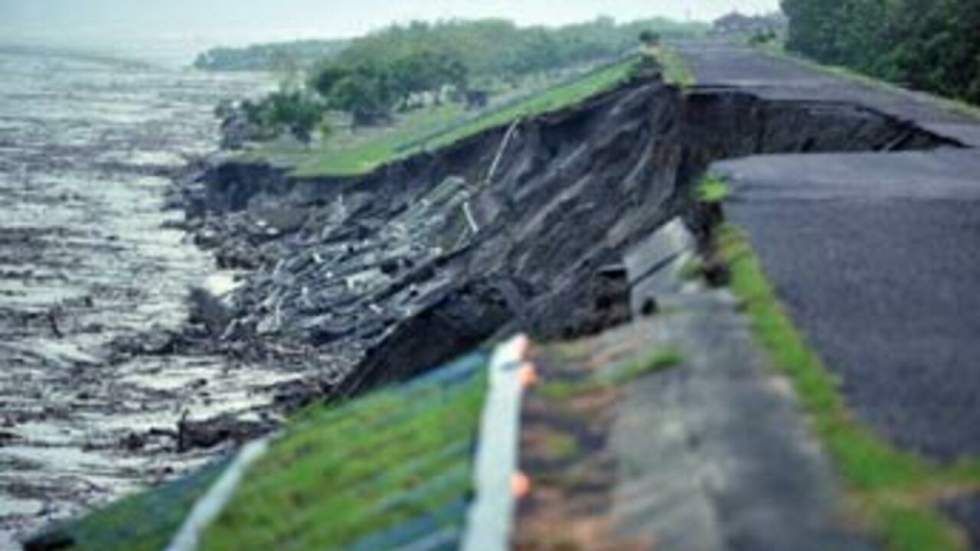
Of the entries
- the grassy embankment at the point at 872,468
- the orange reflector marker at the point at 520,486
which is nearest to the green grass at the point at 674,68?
the grassy embankment at the point at 872,468

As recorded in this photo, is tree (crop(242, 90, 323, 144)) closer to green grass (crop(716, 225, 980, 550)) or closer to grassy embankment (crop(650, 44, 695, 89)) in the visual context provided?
grassy embankment (crop(650, 44, 695, 89))

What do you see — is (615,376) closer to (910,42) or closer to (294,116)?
(910,42)

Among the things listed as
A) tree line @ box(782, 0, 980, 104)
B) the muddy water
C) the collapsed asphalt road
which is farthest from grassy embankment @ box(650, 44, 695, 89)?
the muddy water

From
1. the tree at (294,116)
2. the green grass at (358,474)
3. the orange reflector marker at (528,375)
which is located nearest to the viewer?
the green grass at (358,474)

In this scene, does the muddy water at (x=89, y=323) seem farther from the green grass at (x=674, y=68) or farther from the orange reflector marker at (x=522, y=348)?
the green grass at (x=674, y=68)

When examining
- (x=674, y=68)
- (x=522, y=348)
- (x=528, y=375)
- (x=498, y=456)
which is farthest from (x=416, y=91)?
(x=498, y=456)
